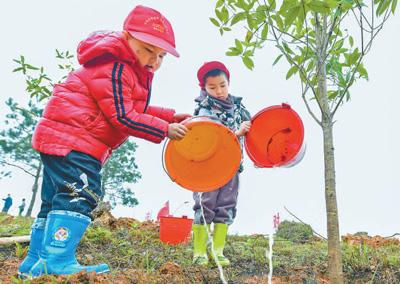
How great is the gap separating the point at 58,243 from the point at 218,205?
137 centimetres

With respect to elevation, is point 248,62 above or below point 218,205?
above

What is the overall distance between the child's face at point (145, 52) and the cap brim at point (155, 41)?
35mm

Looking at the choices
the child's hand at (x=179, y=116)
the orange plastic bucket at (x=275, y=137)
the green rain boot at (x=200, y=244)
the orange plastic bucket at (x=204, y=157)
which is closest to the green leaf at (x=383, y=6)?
the orange plastic bucket at (x=275, y=137)

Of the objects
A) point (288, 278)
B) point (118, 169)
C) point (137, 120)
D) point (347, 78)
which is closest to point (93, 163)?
point (137, 120)

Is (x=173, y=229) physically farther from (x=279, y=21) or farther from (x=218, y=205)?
(x=279, y=21)

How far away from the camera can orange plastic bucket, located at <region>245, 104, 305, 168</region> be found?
2303 millimetres

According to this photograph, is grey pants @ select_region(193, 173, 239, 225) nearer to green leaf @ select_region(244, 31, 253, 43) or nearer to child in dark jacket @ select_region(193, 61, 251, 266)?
child in dark jacket @ select_region(193, 61, 251, 266)

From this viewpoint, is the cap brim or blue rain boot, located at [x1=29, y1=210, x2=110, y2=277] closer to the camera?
blue rain boot, located at [x1=29, y1=210, x2=110, y2=277]

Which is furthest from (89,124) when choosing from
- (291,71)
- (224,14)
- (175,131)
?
(291,71)

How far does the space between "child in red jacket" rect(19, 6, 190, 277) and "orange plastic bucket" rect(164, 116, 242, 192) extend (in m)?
→ 0.23

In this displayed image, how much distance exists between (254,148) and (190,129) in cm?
58

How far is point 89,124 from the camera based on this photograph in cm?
195

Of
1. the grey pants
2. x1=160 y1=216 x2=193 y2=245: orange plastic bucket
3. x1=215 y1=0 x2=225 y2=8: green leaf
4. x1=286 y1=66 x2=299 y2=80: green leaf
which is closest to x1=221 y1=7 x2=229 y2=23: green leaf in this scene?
x1=215 y1=0 x2=225 y2=8: green leaf

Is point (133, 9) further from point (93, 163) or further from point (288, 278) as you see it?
point (288, 278)
